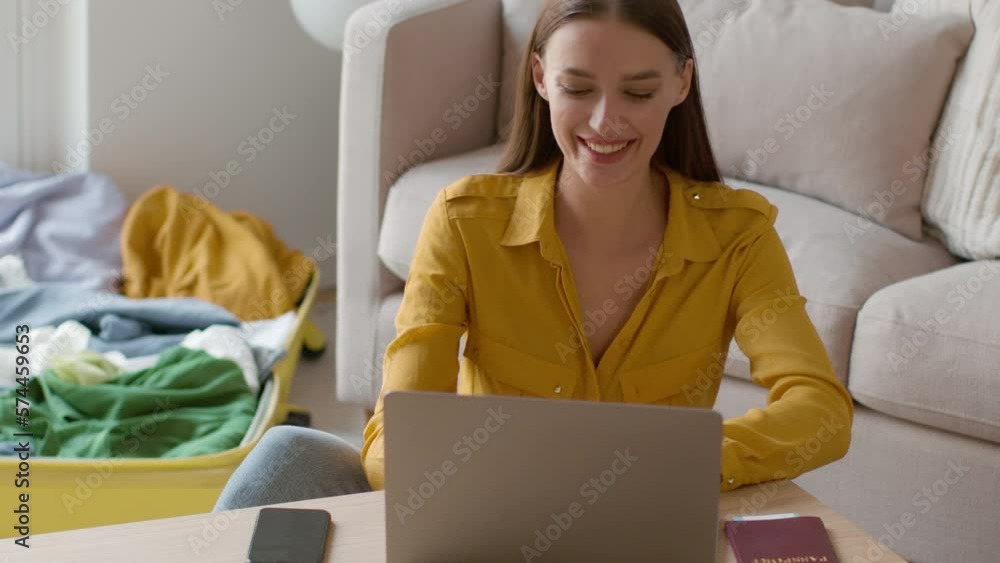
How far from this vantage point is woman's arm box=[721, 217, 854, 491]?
1.16m

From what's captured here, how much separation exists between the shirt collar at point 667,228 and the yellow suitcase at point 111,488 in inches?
32.0

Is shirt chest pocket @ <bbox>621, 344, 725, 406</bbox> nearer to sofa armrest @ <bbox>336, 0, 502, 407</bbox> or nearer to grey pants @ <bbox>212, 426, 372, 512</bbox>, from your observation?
grey pants @ <bbox>212, 426, 372, 512</bbox>

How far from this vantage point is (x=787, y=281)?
138 cm

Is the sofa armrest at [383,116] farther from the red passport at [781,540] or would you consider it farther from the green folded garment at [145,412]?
the red passport at [781,540]

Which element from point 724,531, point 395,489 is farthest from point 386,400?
point 724,531

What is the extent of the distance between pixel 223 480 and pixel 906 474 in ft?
3.54

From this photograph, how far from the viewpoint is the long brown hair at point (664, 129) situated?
1317 millimetres

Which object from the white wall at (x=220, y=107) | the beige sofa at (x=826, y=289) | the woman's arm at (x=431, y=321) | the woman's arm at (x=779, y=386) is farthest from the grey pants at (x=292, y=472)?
the white wall at (x=220, y=107)

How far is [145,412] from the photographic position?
2129 millimetres

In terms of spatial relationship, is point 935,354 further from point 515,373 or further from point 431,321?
point 431,321

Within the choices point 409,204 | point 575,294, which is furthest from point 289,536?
point 409,204

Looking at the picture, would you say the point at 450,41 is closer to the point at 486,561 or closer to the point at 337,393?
the point at 337,393

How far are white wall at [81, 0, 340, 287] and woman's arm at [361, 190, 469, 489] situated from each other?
63.1 inches

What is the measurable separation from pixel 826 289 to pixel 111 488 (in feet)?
3.83
